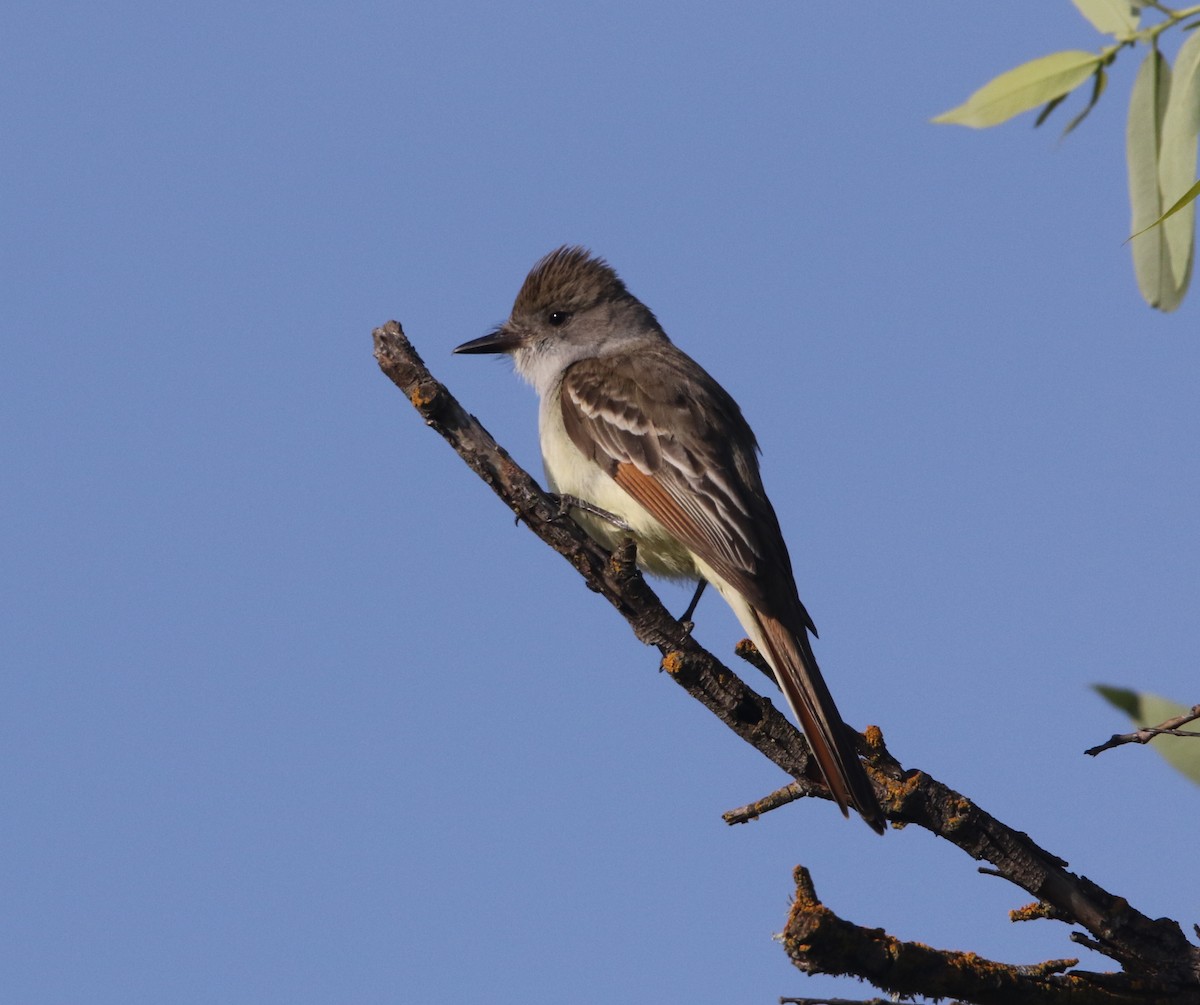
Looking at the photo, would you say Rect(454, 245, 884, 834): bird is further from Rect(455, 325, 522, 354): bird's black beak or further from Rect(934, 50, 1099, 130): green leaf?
Rect(934, 50, 1099, 130): green leaf

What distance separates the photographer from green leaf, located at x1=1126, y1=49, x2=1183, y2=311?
290cm

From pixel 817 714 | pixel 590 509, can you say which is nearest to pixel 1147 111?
pixel 817 714

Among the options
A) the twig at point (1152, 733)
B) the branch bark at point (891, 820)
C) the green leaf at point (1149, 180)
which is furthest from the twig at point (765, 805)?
the green leaf at point (1149, 180)

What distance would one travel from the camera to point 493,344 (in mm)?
7859

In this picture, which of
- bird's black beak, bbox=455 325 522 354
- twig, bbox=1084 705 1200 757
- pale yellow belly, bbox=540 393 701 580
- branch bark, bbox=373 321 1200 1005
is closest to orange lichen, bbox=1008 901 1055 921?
branch bark, bbox=373 321 1200 1005

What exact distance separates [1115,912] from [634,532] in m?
2.89

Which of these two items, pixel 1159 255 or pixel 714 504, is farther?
pixel 714 504

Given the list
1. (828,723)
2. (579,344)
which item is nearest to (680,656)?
(828,723)

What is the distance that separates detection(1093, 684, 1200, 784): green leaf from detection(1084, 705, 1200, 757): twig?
0.19ft

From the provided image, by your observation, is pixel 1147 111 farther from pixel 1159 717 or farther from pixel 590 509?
pixel 590 509

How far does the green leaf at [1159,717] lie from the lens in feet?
11.6

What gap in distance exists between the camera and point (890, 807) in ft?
13.5

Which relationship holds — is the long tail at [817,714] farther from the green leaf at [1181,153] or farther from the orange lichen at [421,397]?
the green leaf at [1181,153]

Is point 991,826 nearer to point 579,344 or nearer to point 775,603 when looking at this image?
point 775,603
